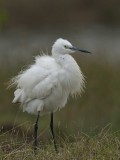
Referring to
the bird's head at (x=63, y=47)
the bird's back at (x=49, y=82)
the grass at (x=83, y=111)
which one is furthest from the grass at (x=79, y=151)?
the bird's head at (x=63, y=47)

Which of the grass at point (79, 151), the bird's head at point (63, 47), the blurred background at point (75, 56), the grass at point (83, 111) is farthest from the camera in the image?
the blurred background at point (75, 56)

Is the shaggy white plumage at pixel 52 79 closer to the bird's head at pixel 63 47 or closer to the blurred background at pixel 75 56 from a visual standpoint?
the bird's head at pixel 63 47

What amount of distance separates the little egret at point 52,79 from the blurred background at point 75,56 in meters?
0.43

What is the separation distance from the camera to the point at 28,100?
7.93 m

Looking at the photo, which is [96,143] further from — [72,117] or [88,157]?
[72,117]

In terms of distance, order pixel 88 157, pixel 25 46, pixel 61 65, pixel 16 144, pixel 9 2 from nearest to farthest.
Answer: pixel 88 157
pixel 16 144
pixel 61 65
pixel 25 46
pixel 9 2

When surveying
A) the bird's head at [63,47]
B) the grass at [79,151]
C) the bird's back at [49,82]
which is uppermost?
the bird's head at [63,47]

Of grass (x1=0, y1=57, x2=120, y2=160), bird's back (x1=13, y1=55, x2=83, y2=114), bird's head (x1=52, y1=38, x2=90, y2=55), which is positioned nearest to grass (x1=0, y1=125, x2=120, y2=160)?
grass (x1=0, y1=57, x2=120, y2=160)

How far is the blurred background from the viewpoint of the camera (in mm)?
10148

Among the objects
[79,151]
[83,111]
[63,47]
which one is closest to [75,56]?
[83,111]

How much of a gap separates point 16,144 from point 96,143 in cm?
69

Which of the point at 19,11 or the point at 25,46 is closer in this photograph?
the point at 25,46

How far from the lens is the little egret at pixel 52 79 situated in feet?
25.1

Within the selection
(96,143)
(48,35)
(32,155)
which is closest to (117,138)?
(96,143)
